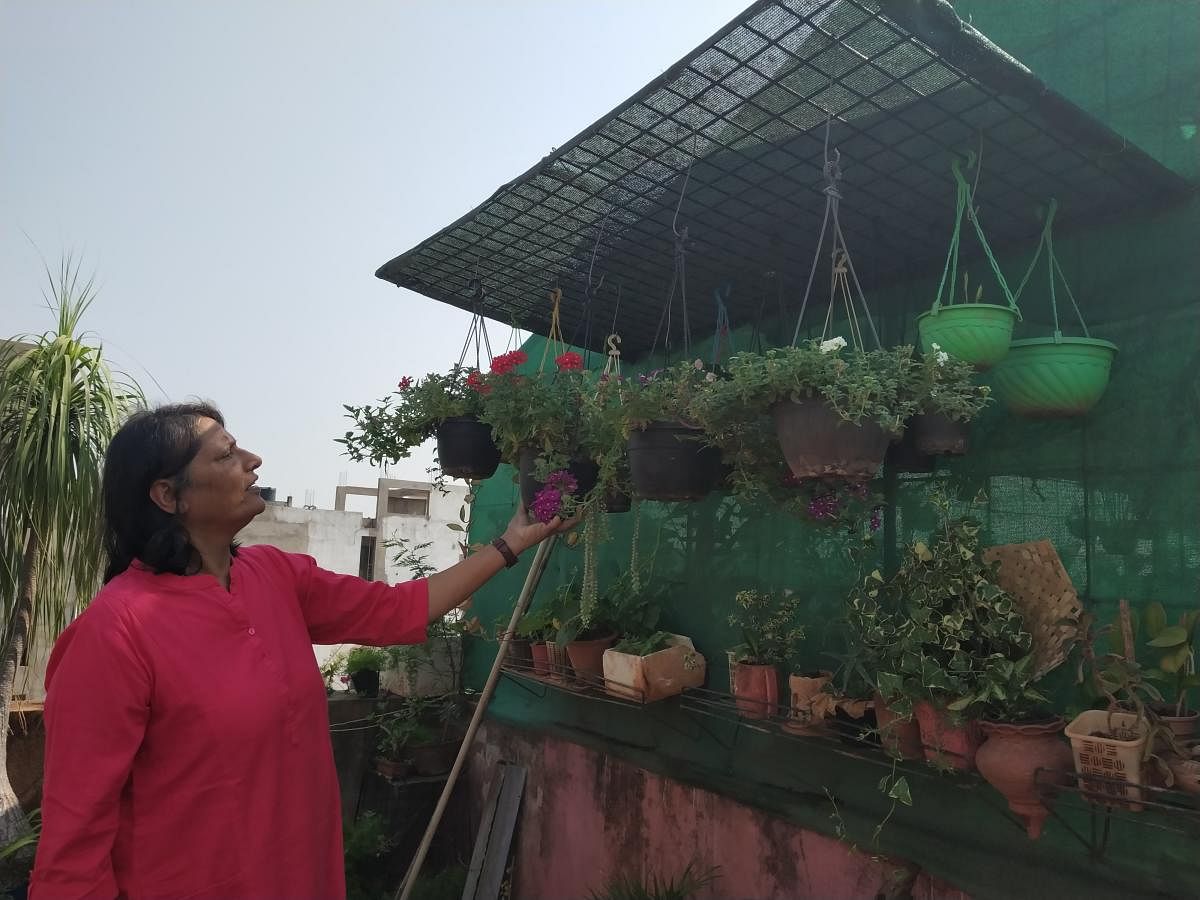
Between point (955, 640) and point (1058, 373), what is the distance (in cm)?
69

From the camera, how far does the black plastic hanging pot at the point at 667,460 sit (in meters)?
2.11

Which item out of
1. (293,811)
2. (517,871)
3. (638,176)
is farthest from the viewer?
(517,871)

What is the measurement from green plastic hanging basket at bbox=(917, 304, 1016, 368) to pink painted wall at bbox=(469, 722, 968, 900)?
1.52 metres

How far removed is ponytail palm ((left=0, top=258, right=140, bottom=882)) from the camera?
11.6 ft

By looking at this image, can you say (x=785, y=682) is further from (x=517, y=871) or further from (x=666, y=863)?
(x=517, y=871)

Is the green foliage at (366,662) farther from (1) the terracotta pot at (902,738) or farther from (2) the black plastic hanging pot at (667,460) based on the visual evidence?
(1) the terracotta pot at (902,738)

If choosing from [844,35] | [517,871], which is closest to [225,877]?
[844,35]

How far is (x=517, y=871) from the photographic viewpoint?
4.04 meters

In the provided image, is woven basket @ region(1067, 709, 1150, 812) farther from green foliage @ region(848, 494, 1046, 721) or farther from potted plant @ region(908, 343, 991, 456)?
potted plant @ region(908, 343, 991, 456)

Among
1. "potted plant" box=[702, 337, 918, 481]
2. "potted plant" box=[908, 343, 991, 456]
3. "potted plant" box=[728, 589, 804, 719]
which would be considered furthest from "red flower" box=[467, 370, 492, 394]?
"potted plant" box=[908, 343, 991, 456]

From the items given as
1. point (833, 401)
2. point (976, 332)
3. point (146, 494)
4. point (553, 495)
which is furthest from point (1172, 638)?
point (146, 494)

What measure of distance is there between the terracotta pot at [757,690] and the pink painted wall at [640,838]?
50 centimetres

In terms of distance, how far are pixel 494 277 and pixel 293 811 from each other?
2.38 meters

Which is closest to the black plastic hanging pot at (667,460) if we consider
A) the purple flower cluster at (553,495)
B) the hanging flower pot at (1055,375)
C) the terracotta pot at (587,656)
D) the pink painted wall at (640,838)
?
the purple flower cluster at (553,495)
